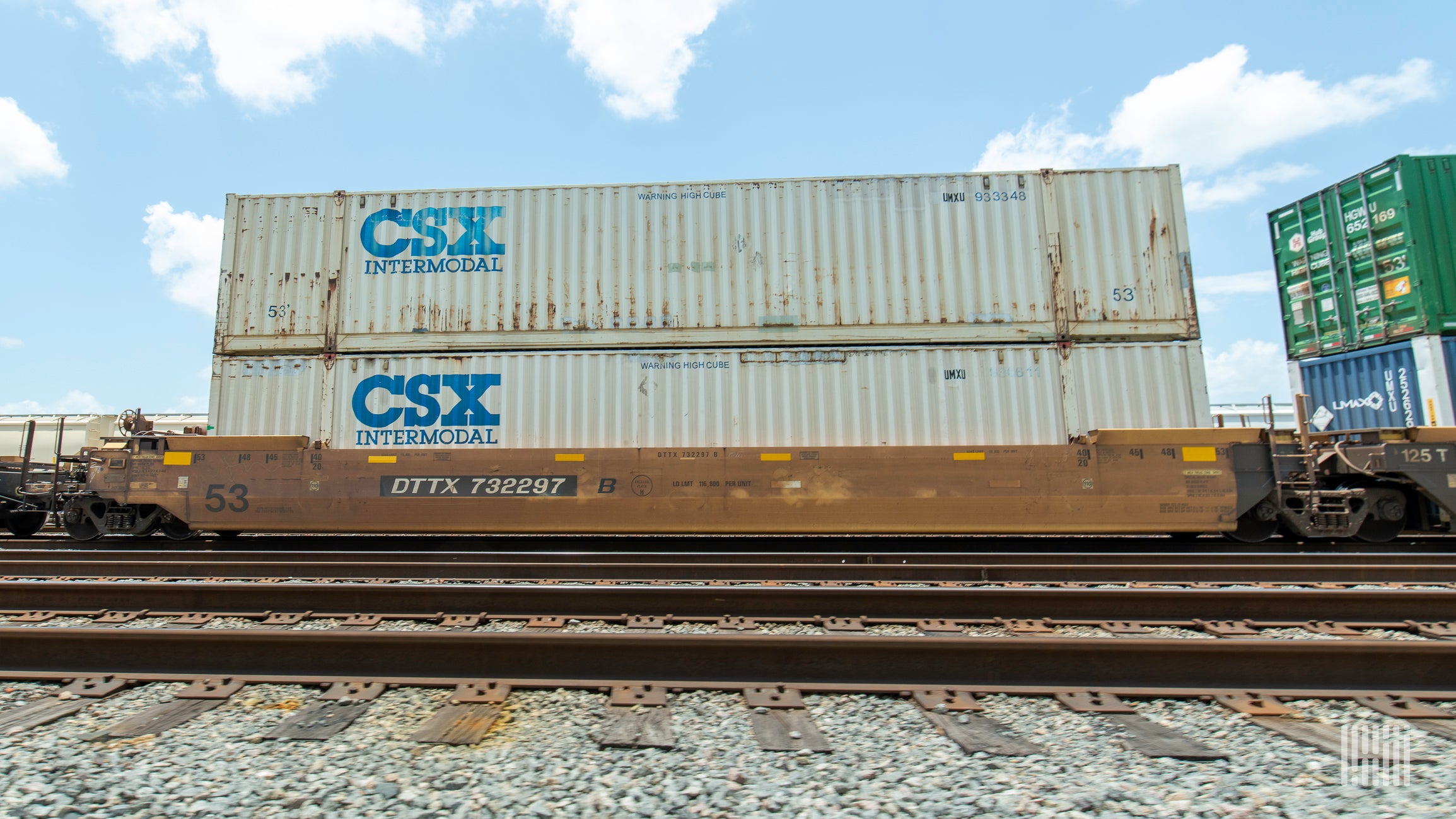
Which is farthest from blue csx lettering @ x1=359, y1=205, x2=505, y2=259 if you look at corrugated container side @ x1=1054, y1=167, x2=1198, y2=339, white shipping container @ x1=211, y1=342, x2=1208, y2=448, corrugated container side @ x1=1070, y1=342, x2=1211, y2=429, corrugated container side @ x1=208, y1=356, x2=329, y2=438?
corrugated container side @ x1=1070, y1=342, x2=1211, y2=429

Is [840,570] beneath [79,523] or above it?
beneath

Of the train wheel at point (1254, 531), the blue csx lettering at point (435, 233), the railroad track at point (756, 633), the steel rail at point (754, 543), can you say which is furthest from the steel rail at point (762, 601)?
the blue csx lettering at point (435, 233)

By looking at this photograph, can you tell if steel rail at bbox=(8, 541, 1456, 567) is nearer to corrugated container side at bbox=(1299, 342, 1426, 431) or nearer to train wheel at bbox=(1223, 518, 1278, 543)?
train wheel at bbox=(1223, 518, 1278, 543)

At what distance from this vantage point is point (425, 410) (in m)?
8.38

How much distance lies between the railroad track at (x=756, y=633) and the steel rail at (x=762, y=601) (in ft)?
0.04

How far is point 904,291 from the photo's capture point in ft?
27.9

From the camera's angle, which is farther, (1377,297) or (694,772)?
(1377,297)

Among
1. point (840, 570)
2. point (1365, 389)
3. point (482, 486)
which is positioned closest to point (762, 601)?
point (840, 570)

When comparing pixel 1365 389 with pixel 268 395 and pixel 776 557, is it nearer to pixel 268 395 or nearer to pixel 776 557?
pixel 776 557

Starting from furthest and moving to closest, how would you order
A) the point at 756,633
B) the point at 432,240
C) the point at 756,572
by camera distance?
the point at 432,240 < the point at 756,572 < the point at 756,633

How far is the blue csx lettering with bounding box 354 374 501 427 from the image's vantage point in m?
8.37

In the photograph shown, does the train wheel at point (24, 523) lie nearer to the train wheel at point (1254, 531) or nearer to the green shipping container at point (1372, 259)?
the train wheel at point (1254, 531)

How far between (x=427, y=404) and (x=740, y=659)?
676 centimetres

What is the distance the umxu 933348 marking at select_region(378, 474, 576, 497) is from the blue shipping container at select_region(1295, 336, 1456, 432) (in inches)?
468
